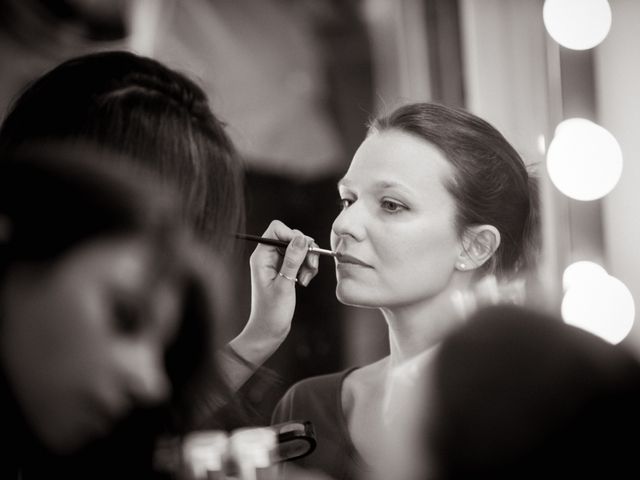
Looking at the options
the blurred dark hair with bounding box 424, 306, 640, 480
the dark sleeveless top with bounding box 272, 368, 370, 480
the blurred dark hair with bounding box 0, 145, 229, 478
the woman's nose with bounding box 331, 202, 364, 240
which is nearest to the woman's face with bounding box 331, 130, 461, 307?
the woman's nose with bounding box 331, 202, 364, 240

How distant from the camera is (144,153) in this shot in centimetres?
45

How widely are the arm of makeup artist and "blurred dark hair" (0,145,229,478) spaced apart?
24 cm

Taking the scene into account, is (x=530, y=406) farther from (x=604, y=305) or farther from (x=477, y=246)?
(x=604, y=305)

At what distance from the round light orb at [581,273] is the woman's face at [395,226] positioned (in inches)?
14.4

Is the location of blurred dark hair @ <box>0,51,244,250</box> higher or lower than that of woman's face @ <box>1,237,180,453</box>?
higher

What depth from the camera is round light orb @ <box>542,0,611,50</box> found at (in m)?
0.94

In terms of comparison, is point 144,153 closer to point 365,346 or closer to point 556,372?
point 556,372

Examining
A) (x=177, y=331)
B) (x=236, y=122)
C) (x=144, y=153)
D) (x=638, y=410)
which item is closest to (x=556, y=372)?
(x=638, y=410)

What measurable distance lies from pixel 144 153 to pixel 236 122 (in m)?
0.85

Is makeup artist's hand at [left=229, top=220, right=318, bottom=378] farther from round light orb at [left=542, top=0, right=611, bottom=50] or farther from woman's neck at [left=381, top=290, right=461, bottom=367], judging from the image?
round light orb at [left=542, top=0, right=611, bottom=50]

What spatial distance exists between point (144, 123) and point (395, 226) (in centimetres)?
25

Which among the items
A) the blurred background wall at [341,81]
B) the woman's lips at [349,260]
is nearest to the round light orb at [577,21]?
the blurred background wall at [341,81]

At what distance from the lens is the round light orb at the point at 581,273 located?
944mm

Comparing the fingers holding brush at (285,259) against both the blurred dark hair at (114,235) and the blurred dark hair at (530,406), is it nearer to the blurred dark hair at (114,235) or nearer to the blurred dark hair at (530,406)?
the blurred dark hair at (114,235)
